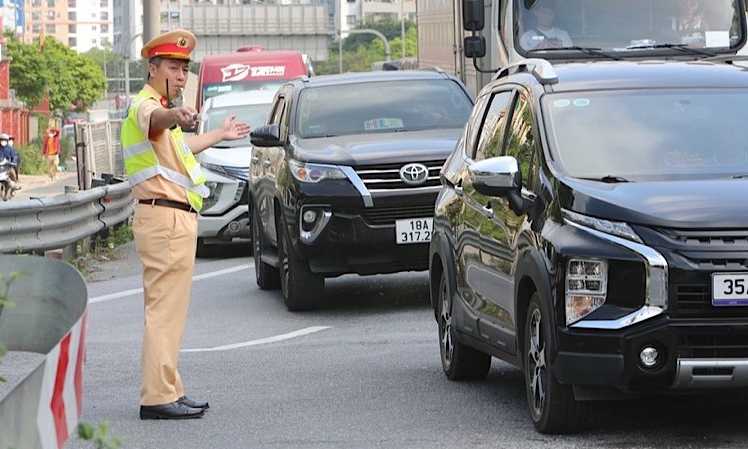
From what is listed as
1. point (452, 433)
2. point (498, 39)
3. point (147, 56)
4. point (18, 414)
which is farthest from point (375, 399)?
point (498, 39)

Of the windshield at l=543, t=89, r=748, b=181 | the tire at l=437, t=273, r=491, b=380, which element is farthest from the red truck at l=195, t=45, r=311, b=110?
the windshield at l=543, t=89, r=748, b=181

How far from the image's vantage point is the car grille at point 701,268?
278 inches

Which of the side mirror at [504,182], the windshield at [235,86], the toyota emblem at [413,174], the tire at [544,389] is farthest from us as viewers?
the windshield at [235,86]

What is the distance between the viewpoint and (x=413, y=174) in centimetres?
1348

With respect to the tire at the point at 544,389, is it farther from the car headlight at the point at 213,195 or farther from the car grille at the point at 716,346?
the car headlight at the point at 213,195

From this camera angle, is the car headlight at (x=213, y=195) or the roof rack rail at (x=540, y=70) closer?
the roof rack rail at (x=540, y=70)

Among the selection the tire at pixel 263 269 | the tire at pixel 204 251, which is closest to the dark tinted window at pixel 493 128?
the tire at pixel 263 269

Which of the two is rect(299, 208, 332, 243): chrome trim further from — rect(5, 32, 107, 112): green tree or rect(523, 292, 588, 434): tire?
rect(5, 32, 107, 112): green tree

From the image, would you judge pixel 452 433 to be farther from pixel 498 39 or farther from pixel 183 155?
pixel 498 39

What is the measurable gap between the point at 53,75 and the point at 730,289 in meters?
118

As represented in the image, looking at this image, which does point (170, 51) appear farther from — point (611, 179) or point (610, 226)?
point (610, 226)

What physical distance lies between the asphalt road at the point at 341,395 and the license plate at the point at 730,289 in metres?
0.66

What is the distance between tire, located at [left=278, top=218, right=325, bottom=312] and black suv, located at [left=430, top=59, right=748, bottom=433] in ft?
13.5

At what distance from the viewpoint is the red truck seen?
34.1 meters
